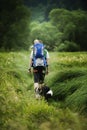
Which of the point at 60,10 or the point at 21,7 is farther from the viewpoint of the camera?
the point at 60,10

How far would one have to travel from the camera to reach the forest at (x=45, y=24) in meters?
34.7

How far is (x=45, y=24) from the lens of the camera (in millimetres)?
46156

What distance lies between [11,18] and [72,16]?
1238cm

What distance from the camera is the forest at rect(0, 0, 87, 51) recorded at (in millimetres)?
34656

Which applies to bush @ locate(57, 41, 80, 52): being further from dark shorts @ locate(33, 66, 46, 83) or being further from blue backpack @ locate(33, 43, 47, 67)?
blue backpack @ locate(33, 43, 47, 67)

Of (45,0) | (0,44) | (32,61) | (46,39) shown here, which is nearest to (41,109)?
(32,61)

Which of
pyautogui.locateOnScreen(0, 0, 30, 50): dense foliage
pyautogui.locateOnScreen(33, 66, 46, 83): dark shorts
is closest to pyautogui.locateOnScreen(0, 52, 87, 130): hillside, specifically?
pyautogui.locateOnScreen(33, 66, 46, 83): dark shorts

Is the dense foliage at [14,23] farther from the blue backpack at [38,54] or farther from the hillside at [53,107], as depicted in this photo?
the blue backpack at [38,54]

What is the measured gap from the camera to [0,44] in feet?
109

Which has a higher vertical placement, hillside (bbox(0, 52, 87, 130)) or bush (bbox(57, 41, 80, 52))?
hillside (bbox(0, 52, 87, 130))

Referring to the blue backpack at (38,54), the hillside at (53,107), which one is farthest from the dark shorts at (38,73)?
the hillside at (53,107)

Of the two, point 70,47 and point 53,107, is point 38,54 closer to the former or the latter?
point 53,107

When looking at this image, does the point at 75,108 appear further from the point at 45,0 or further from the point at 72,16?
the point at 72,16

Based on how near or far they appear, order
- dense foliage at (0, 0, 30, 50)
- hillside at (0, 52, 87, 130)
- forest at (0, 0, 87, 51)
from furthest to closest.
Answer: forest at (0, 0, 87, 51) < dense foliage at (0, 0, 30, 50) < hillside at (0, 52, 87, 130)
